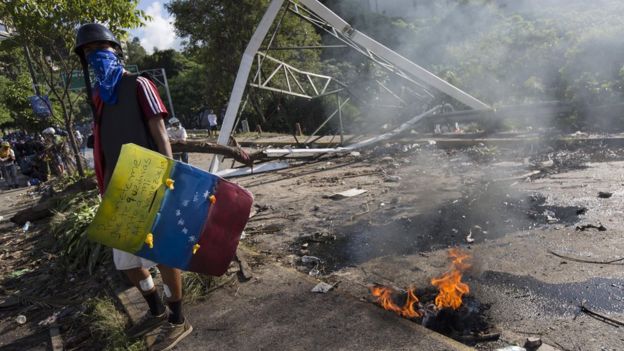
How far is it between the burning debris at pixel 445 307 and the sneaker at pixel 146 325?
157 cm

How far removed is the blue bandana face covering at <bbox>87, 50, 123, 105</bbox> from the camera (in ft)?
8.40

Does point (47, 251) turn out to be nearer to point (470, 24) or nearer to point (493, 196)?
point (493, 196)

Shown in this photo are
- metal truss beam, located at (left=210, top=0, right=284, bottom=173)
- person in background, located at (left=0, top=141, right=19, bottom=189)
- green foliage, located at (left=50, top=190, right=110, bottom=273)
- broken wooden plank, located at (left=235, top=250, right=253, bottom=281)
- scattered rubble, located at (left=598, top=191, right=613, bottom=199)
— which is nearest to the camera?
broken wooden plank, located at (left=235, top=250, right=253, bottom=281)

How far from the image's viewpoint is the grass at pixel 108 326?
274 centimetres

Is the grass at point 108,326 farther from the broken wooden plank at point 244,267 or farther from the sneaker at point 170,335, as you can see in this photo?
the broken wooden plank at point 244,267

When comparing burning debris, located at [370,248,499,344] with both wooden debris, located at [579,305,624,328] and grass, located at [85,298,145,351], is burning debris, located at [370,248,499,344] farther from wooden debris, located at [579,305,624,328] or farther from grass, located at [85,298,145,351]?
grass, located at [85,298,145,351]

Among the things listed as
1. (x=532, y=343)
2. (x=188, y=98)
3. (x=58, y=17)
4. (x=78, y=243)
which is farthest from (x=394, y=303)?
(x=188, y=98)

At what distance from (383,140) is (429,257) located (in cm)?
675

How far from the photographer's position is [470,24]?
681 inches

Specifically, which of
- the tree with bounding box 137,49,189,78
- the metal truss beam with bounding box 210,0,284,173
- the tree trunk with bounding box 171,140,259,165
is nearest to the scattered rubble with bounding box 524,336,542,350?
the tree trunk with bounding box 171,140,259,165

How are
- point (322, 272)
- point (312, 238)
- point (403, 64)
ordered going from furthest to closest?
point (403, 64) < point (312, 238) < point (322, 272)

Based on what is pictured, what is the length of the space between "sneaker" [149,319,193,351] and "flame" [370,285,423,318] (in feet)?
4.53

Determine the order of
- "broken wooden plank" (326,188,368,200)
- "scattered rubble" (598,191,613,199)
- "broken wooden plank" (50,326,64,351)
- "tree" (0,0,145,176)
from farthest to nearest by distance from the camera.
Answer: "tree" (0,0,145,176), "broken wooden plank" (326,188,368,200), "scattered rubble" (598,191,613,199), "broken wooden plank" (50,326,64,351)

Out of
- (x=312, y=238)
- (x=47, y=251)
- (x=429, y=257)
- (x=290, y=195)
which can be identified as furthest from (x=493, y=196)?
(x=47, y=251)
